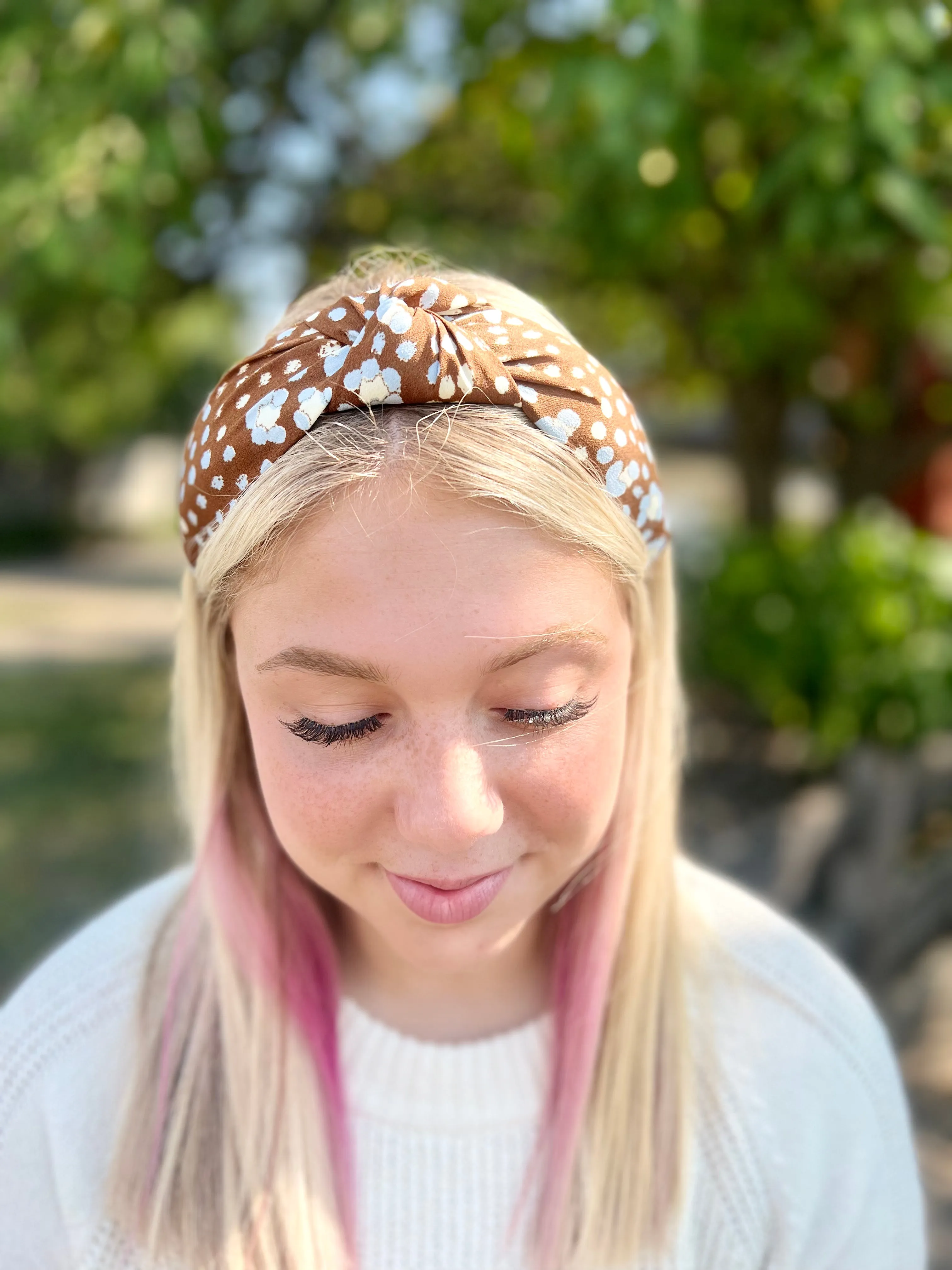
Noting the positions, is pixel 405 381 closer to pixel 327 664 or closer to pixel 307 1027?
pixel 327 664

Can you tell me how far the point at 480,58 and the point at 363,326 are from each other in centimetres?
364

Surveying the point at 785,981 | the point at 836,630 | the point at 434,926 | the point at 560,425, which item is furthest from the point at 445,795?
the point at 836,630

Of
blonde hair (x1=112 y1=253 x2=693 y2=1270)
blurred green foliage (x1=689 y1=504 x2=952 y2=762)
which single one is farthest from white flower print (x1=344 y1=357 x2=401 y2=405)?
blurred green foliage (x1=689 y1=504 x2=952 y2=762)

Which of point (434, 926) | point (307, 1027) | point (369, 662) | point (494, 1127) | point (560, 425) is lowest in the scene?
point (494, 1127)

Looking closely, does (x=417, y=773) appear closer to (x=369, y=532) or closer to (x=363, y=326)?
(x=369, y=532)

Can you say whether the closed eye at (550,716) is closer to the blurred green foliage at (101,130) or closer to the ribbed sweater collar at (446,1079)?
the ribbed sweater collar at (446,1079)

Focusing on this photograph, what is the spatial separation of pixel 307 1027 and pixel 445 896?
37 centimetres

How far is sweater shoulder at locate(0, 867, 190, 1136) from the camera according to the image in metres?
1.43

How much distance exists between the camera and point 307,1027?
4.91 ft

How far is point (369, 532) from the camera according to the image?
117 centimetres

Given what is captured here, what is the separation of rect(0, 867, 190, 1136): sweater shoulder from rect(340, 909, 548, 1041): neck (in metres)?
0.29

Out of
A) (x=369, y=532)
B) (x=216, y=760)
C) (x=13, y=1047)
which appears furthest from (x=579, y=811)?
(x=13, y=1047)

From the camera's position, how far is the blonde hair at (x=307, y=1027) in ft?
4.58

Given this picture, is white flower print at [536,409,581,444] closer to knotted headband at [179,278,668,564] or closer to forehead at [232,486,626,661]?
knotted headband at [179,278,668,564]
